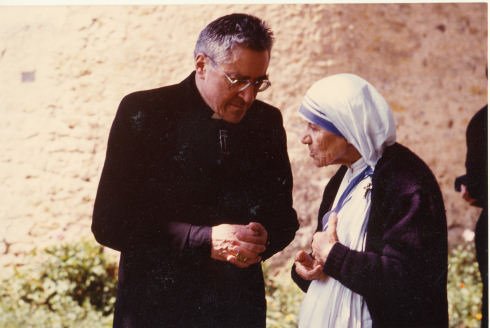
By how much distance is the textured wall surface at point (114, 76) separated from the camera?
3.42 meters

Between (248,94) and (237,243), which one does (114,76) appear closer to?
(248,94)

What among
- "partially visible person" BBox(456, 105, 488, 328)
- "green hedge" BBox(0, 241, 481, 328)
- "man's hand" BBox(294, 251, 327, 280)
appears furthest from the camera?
"green hedge" BBox(0, 241, 481, 328)

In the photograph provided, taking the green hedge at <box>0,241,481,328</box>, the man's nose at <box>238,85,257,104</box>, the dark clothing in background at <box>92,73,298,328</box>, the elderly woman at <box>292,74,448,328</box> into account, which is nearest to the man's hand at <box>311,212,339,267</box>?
the elderly woman at <box>292,74,448,328</box>

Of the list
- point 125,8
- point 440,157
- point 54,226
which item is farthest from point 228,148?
point 440,157

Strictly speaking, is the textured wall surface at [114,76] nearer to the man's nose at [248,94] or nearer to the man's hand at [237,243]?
the man's nose at [248,94]

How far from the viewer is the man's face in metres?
2.59

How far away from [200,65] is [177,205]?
630 mm

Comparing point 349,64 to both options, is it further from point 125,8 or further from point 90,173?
point 90,173

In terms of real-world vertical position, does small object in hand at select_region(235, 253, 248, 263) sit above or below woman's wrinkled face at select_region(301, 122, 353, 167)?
below

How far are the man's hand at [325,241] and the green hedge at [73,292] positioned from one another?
1044 mm

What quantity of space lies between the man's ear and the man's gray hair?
2 centimetres

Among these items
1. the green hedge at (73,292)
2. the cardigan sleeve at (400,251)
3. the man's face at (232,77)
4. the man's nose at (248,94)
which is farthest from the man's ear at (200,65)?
the green hedge at (73,292)

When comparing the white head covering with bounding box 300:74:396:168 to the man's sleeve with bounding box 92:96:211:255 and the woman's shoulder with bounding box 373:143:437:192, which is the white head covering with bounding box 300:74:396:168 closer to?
the woman's shoulder with bounding box 373:143:437:192

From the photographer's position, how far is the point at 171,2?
341cm
